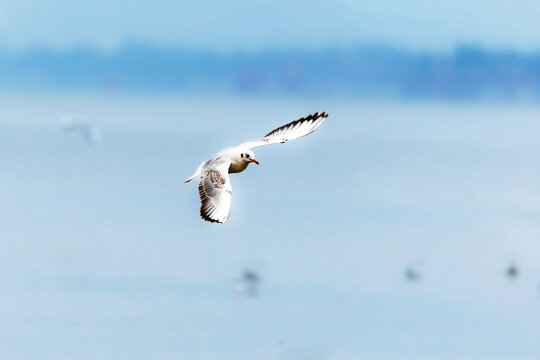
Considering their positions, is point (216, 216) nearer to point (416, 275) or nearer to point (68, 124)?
point (416, 275)

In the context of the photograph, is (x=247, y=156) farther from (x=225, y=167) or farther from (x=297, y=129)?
(x=297, y=129)

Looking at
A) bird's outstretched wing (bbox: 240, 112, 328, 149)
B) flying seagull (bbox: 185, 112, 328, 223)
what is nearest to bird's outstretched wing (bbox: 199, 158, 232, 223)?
flying seagull (bbox: 185, 112, 328, 223)

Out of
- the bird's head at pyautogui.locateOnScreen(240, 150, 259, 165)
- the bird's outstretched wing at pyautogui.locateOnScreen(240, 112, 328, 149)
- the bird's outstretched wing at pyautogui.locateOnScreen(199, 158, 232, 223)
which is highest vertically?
the bird's outstretched wing at pyautogui.locateOnScreen(240, 112, 328, 149)

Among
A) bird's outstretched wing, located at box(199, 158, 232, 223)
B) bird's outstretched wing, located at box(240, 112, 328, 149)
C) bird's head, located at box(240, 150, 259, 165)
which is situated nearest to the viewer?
bird's outstretched wing, located at box(199, 158, 232, 223)

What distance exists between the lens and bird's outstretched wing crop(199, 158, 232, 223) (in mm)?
7973

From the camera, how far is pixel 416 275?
16281mm

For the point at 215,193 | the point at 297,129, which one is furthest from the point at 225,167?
Result: the point at 297,129

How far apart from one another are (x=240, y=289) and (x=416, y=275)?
2.58 meters

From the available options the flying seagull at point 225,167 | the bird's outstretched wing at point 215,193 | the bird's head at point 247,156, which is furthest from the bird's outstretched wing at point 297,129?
the bird's outstretched wing at point 215,193

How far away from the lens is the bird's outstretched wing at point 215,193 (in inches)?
314

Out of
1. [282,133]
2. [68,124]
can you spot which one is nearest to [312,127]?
[282,133]

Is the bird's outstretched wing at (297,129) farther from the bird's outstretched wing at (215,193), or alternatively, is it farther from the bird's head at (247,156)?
the bird's outstretched wing at (215,193)

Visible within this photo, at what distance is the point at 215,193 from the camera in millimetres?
8117

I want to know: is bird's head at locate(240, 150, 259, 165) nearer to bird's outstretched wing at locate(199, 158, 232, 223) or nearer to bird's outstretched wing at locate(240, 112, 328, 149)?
bird's outstretched wing at locate(199, 158, 232, 223)
